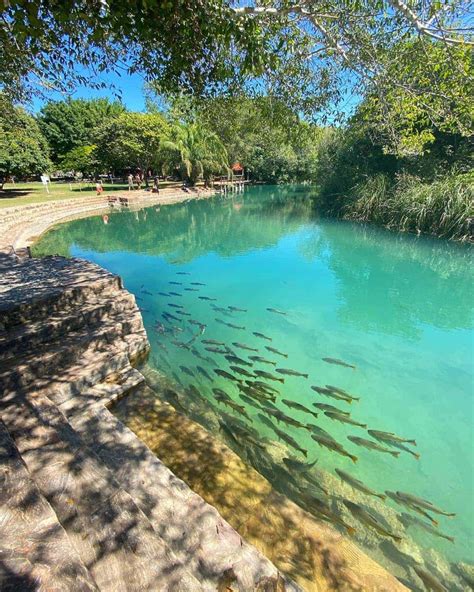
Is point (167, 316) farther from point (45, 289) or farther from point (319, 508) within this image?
point (319, 508)

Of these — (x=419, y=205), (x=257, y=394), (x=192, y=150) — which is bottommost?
(x=257, y=394)

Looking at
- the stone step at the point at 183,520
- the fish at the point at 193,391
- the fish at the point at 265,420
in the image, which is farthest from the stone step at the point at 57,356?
the fish at the point at 265,420

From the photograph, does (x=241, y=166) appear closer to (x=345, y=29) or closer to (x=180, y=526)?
(x=345, y=29)

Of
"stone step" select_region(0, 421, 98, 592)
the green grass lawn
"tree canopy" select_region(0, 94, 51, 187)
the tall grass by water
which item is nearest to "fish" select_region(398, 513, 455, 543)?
"stone step" select_region(0, 421, 98, 592)

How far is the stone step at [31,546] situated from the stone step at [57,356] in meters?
1.89

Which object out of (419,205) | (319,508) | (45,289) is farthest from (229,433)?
(419,205)

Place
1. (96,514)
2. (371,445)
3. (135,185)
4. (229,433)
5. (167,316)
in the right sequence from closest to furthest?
1. (96,514)
2. (371,445)
3. (229,433)
4. (167,316)
5. (135,185)

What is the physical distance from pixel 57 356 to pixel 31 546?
2.81m

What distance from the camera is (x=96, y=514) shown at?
1.89m

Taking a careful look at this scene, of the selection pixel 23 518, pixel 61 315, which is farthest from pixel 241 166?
pixel 23 518

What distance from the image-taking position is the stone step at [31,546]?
50.9 inches

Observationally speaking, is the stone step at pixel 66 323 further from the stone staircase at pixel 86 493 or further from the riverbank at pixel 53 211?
the riverbank at pixel 53 211

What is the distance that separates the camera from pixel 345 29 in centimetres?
481

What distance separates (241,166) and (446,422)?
4896cm
